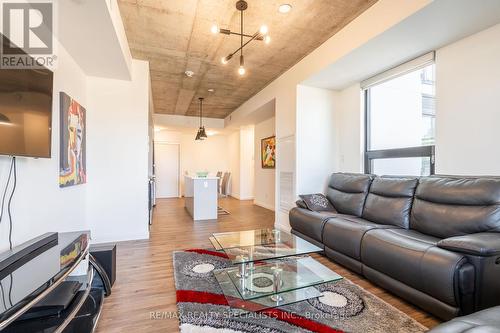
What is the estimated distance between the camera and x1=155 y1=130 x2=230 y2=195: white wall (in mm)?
8578

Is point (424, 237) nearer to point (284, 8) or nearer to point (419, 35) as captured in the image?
point (419, 35)

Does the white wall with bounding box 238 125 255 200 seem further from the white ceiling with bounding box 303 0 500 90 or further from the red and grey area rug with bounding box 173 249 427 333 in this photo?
the red and grey area rug with bounding box 173 249 427 333

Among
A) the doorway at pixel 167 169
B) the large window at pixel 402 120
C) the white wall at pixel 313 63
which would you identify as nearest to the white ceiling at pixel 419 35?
the white wall at pixel 313 63

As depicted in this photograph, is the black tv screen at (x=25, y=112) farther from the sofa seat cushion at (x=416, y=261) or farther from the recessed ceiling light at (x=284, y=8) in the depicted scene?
the sofa seat cushion at (x=416, y=261)

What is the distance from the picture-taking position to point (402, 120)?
10.7 ft

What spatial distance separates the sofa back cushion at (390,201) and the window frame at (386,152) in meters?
0.46

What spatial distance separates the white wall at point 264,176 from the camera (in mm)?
6332

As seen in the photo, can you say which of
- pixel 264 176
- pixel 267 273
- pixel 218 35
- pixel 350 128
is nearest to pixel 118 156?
pixel 218 35

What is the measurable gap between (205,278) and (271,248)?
2.26 ft

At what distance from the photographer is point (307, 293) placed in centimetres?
190

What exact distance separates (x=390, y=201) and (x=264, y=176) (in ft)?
13.8

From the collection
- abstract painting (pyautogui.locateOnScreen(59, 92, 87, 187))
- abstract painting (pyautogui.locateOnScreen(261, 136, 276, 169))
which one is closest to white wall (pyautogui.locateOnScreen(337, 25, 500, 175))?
abstract painting (pyautogui.locateOnScreen(261, 136, 276, 169))

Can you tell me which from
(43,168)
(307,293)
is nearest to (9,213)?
(43,168)

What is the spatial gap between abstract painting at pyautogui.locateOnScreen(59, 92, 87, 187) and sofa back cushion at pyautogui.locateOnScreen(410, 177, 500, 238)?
140 inches
